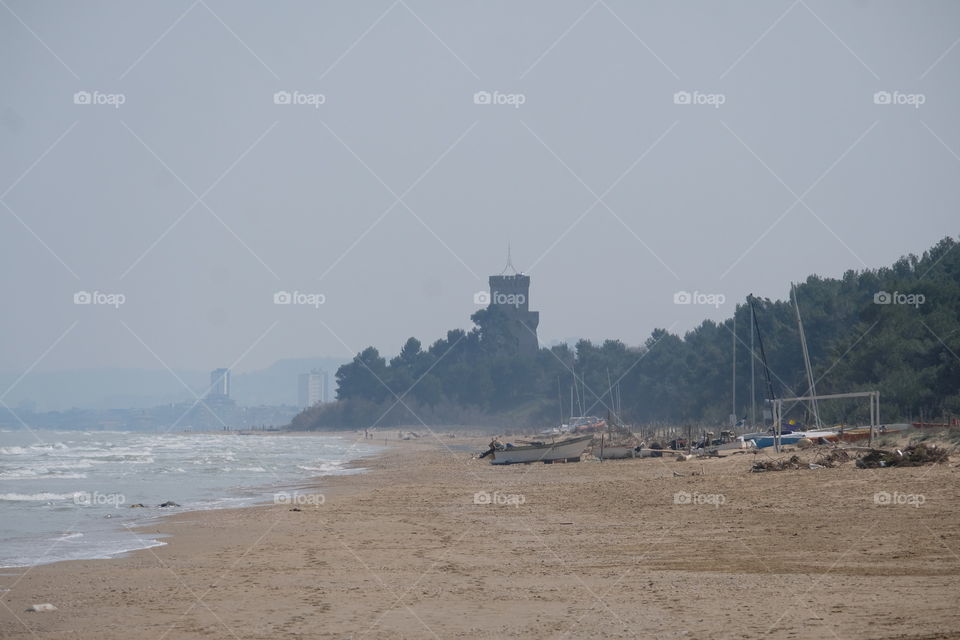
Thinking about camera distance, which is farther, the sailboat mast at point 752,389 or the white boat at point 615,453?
the sailboat mast at point 752,389

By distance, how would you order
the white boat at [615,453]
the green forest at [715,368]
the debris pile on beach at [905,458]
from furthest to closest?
the green forest at [715,368] < the white boat at [615,453] < the debris pile on beach at [905,458]

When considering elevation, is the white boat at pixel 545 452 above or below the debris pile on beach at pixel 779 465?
below

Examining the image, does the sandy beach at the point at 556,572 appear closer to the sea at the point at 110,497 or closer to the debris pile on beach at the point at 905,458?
the debris pile on beach at the point at 905,458

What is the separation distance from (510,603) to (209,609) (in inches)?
110

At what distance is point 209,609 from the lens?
939cm

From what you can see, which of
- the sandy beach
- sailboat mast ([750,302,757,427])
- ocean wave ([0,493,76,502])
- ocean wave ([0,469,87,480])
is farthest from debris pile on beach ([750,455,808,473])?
sailboat mast ([750,302,757,427])

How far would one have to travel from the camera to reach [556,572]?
36.0 ft

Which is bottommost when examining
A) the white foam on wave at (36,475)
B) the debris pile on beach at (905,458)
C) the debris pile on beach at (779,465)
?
the white foam on wave at (36,475)

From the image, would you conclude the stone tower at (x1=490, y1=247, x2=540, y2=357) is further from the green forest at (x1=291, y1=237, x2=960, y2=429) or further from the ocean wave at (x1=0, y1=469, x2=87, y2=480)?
the ocean wave at (x1=0, y1=469, x2=87, y2=480)

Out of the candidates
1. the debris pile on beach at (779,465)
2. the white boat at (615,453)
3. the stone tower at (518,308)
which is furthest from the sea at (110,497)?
the stone tower at (518,308)

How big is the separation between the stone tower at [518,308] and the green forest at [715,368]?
3.57 m

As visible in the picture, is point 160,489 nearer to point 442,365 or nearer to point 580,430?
point 580,430

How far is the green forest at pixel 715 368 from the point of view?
139 feet

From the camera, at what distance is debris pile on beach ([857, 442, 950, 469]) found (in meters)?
19.5
